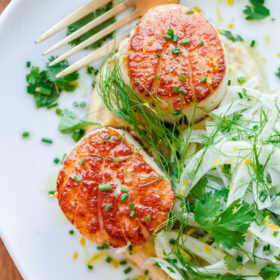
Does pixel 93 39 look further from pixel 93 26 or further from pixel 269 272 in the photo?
pixel 269 272

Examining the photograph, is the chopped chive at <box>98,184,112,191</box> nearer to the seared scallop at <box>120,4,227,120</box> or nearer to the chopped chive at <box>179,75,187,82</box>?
the seared scallop at <box>120,4,227,120</box>

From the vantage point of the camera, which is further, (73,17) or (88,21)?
(88,21)

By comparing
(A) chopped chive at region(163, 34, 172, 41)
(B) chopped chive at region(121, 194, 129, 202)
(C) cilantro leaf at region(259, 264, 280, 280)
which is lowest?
(C) cilantro leaf at region(259, 264, 280, 280)

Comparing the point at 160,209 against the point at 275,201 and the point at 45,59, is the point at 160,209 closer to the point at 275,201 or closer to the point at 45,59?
the point at 275,201

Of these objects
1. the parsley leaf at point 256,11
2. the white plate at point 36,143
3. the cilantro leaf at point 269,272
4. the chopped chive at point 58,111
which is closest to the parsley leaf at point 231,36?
the white plate at point 36,143

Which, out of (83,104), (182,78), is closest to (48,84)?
(83,104)

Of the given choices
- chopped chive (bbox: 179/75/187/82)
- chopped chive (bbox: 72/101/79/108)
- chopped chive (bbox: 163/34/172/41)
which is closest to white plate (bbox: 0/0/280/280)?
chopped chive (bbox: 72/101/79/108)

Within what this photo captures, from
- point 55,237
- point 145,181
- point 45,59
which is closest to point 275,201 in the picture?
point 145,181
